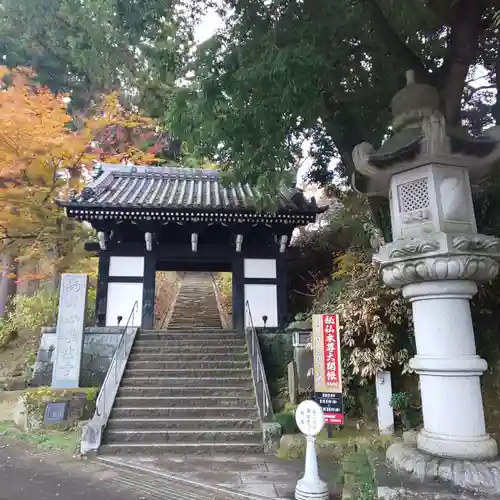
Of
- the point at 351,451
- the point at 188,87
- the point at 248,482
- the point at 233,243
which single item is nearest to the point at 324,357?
the point at 351,451

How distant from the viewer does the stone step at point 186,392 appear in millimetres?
8133

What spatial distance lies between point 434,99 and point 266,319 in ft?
25.2

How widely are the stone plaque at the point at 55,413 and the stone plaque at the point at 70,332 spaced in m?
0.55

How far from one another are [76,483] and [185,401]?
288 centimetres

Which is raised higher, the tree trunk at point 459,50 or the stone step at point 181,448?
the tree trunk at point 459,50

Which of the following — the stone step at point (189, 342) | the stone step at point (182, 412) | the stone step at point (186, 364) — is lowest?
the stone step at point (182, 412)

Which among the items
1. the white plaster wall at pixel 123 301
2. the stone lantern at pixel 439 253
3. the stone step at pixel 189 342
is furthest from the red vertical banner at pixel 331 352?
the white plaster wall at pixel 123 301

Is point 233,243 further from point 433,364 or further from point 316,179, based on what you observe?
point 433,364

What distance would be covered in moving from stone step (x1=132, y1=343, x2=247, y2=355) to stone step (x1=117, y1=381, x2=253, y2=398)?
147 centimetres

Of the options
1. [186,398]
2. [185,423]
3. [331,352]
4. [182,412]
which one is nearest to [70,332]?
[186,398]

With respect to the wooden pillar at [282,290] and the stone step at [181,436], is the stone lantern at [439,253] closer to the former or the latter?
the stone step at [181,436]

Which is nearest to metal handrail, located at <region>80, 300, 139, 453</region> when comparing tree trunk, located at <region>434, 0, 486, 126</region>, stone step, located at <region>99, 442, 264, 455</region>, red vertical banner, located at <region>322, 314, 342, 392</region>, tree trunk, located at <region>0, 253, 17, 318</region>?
stone step, located at <region>99, 442, 264, 455</region>

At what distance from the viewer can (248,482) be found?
5.30m

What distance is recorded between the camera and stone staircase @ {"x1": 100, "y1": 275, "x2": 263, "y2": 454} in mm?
6875
